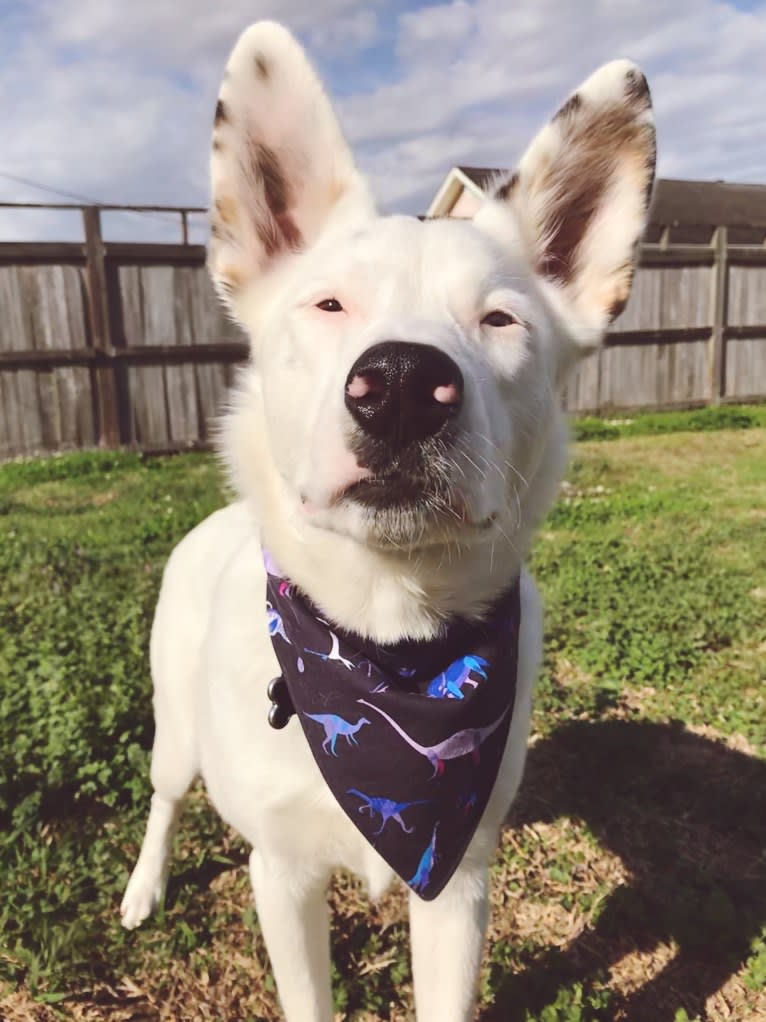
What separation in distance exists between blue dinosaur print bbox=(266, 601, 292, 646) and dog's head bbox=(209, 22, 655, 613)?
28 cm

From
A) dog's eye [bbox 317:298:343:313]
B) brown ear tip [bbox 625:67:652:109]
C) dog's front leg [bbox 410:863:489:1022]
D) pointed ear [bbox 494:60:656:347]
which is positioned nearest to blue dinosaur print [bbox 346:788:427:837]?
dog's front leg [bbox 410:863:489:1022]

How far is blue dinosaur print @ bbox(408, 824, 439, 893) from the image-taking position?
1.97 metres

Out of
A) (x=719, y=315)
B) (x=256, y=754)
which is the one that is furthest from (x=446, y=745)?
(x=719, y=315)

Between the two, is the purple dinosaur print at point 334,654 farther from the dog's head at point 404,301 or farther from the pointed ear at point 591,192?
the pointed ear at point 591,192

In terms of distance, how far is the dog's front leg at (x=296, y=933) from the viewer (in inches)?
79.7

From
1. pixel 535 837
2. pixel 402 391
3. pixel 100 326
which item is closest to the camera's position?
pixel 402 391

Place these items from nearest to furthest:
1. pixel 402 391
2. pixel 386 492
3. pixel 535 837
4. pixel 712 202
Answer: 1. pixel 402 391
2. pixel 386 492
3. pixel 535 837
4. pixel 712 202

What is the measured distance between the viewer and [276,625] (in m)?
2.03

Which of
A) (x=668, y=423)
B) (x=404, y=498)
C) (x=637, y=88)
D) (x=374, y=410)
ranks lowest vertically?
(x=668, y=423)

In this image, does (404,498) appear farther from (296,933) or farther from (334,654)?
(296,933)

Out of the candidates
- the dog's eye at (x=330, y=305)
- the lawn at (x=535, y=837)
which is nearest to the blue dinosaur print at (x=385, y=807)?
the lawn at (x=535, y=837)

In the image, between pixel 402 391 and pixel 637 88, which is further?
pixel 637 88

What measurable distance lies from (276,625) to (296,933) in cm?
80

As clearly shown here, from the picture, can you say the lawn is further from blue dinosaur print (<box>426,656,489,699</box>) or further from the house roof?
the house roof
